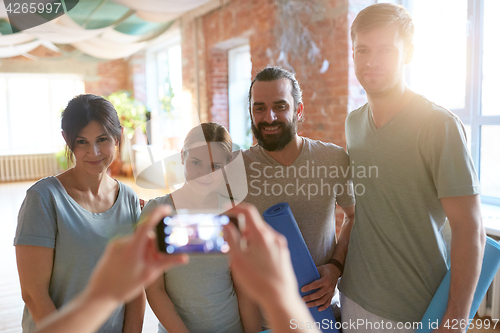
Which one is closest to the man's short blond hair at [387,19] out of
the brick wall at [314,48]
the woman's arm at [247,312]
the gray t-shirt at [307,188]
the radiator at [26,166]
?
the gray t-shirt at [307,188]

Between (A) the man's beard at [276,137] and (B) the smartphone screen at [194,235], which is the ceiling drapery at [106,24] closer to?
(A) the man's beard at [276,137]

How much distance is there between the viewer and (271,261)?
0.50 meters

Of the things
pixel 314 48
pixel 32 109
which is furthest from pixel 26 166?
pixel 314 48

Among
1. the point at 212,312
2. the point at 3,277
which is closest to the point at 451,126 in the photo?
the point at 212,312

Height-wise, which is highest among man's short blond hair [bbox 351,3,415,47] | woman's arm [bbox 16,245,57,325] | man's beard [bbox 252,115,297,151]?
man's short blond hair [bbox 351,3,415,47]

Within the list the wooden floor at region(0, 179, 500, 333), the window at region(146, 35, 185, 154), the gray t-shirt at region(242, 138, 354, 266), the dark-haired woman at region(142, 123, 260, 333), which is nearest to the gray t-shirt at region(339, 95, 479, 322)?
the gray t-shirt at region(242, 138, 354, 266)

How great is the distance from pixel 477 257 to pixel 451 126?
37 centimetres

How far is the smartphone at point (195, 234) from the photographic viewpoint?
2.28 feet

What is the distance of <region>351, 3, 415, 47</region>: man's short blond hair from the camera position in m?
1.17

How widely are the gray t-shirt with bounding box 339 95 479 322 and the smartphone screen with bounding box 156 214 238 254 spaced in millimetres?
679

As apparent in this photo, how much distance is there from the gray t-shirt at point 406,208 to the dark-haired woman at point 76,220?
2.64 feet

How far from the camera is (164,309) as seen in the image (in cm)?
116

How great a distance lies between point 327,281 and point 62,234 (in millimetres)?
855

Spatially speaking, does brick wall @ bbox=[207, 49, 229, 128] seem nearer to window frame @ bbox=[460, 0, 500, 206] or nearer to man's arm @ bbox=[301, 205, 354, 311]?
window frame @ bbox=[460, 0, 500, 206]
